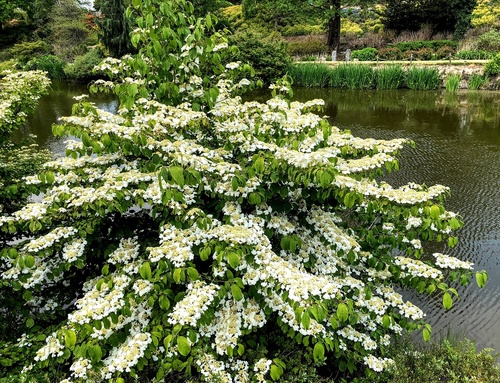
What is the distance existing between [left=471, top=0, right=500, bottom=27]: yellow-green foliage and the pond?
982cm

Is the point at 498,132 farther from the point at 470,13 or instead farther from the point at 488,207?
the point at 470,13

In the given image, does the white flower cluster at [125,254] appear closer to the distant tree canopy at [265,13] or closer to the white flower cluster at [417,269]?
the white flower cluster at [417,269]

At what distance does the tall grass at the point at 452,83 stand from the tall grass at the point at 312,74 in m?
5.27

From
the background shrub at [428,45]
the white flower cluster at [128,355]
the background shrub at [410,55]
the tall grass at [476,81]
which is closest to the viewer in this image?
the white flower cluster at [128,355]

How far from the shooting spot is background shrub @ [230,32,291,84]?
19.4 meters

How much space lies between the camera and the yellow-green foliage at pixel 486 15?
23000 millimetres

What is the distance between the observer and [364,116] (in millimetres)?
13242

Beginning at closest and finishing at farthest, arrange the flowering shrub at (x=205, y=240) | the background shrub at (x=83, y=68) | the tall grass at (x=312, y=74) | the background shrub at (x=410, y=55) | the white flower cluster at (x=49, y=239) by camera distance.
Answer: the flowering shrub at (x=205, y=240)
the white flower cluster at (x=49, y=239)
the tall grass at (x=312, y=74)
the background shrub at (x=410, y=55)
the background shrub at (x=83, y=68)

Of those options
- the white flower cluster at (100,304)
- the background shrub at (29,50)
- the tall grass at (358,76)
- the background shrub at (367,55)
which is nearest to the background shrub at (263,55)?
the tall grass at (358,76)

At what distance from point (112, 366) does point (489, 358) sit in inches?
114

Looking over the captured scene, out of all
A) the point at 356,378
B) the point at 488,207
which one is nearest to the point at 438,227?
the point at 356,378

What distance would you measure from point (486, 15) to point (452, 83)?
10.4m

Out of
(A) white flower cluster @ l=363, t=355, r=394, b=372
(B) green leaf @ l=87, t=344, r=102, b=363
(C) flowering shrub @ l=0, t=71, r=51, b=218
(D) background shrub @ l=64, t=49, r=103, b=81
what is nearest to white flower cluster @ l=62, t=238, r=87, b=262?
(B) green leaf @ l=87, t=344, r=102, b=363

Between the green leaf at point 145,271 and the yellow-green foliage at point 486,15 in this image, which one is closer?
the green leaf at point 145,271
